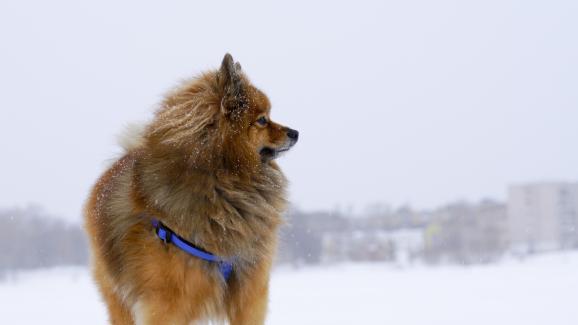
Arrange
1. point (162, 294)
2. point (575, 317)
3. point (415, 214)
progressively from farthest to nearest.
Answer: point (415, 214)
point (575, 317)
point (162, 294)

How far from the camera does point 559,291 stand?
10727 millimetres

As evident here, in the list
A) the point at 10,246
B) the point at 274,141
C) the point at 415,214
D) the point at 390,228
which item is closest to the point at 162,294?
the point at 274,141

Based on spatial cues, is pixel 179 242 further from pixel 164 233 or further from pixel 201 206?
pixel 201 206

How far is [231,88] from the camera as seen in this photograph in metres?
3.89

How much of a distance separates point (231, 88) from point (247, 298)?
134 cm

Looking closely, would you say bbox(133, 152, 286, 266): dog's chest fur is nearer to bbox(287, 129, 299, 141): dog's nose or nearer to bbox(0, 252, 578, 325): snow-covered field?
bbox(287, 129, 299, 141): dog's nose

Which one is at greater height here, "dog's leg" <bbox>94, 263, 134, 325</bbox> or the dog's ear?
the dog's ear

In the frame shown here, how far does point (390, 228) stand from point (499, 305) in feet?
242

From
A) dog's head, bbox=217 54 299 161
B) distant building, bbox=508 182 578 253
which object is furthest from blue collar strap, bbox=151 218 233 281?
distant building, bbox=508 182 578 253

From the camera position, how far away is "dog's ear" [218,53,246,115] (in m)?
3.89

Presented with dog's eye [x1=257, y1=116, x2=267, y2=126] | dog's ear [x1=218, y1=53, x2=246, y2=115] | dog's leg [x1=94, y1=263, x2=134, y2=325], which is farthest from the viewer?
dog's leg [x1=94, y1=263, x2=134, y2=325]

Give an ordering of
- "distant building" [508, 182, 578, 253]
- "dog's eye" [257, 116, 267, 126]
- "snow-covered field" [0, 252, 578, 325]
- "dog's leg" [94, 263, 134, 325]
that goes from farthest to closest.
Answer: "distant building" [508, 182, 578, 253], "snow-covered field" [0, 252, 578, 325], "dog's leg" [94, 263, 134, 325], "dog's eye" [257, 116, 267, 126]

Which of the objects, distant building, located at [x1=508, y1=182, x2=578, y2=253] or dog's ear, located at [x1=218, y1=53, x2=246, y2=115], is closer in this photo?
dog's ear, located at [x1=218, y1=53, x2=246, y2=115]

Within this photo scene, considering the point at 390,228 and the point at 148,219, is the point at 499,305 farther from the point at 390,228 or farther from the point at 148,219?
the point at 390,228
